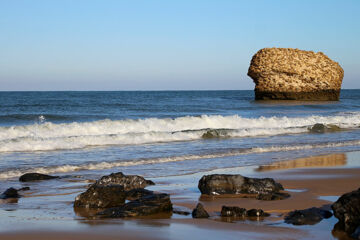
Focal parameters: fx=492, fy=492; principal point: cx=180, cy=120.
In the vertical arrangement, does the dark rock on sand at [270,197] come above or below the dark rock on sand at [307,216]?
below

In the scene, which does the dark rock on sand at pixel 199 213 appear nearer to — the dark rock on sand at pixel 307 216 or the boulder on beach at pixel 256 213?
the boulder on beach at pixel 256 213

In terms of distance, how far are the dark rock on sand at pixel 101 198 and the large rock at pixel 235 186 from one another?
1.34 metres

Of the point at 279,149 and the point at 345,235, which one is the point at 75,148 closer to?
the point at 279,149

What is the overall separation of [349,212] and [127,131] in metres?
17.3

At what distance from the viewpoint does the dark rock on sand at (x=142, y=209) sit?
5641 mm

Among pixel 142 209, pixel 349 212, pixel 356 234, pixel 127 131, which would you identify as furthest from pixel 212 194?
pixel 127 131

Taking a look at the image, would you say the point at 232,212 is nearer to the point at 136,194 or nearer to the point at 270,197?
the point at 270,197

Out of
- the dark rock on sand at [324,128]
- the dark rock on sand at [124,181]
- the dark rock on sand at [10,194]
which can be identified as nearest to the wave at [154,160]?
the dark rock on sand at [10,194]

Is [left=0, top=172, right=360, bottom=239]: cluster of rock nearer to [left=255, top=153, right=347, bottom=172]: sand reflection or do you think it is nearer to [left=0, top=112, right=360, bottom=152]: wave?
[left=255, top=153, right=347, bottom=172]: sand reflection

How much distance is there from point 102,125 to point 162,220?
1682 cm

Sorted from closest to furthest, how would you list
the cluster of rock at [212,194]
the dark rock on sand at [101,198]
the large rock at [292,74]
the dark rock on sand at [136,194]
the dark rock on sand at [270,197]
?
1. the cluster of rock at [212,194]
2. the dark rock on sand at [101,198]
3. the dark rock on sand at [270,197]
4. the dark rock on sand at [136,194]
5. the large rock at [292,74]

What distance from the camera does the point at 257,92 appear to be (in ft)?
178

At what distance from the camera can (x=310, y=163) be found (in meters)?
11.1

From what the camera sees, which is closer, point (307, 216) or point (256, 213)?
point (307, 216)
